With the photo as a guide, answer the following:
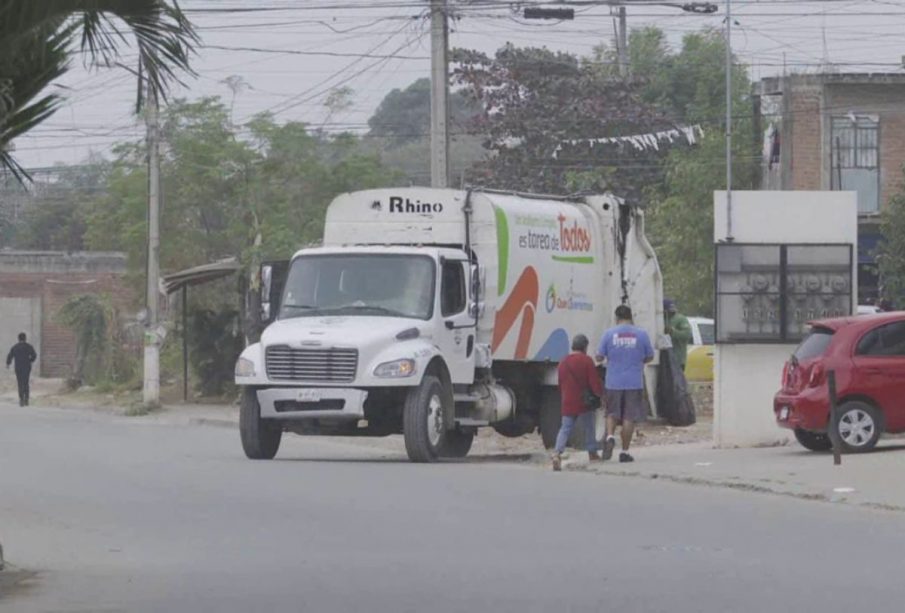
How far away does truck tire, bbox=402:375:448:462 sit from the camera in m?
23.1

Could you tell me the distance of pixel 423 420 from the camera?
76.0 feet

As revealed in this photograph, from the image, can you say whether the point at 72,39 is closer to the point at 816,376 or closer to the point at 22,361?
the point at 816,376

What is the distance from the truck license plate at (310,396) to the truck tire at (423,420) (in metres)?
1.09

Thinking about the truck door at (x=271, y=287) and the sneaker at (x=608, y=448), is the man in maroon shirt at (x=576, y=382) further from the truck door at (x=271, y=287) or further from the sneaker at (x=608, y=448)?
the truck door at (x=271, y=287)

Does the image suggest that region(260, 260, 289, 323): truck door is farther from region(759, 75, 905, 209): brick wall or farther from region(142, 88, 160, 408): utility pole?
region(759, 75, 905, 209): brick wall

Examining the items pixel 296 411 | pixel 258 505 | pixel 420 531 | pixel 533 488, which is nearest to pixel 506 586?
pixel 420 531

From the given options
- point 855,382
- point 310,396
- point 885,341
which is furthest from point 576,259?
point 855,382

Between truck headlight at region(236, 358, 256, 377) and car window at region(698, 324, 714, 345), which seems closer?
truck headlight at region(236, 358, 256, 377)

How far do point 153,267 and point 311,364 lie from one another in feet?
58.0

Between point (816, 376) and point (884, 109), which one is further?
point (884, 109)

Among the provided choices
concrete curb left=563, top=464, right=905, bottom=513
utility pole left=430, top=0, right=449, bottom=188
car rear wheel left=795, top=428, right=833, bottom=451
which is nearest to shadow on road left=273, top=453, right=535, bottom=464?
concrete curb left=563, top=464, right=905, bottom=513

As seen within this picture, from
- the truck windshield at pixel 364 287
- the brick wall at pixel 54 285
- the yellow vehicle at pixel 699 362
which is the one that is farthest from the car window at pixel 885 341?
the brick wall at pixel 54 285

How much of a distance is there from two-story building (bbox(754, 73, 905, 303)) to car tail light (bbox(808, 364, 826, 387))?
2403 cm

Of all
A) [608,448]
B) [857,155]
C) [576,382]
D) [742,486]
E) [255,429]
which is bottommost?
[742,486]
